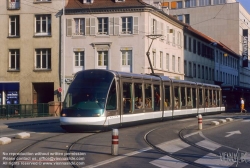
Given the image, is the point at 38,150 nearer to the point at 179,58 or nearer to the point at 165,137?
the point at 165,137

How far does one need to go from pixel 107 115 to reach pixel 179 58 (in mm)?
39275

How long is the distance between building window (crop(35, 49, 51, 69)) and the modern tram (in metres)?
22.7

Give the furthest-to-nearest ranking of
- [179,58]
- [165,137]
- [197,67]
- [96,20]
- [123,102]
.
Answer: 1. [197,67]
2. [179,58]
3. [96,20]
4. [123,102]
5. [165,137]

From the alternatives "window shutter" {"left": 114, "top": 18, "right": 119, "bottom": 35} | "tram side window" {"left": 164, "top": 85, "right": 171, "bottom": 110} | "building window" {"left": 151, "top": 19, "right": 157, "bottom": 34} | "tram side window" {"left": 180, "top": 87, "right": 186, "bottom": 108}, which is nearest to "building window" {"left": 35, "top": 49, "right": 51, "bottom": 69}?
"window shutter" {"left": 114, "top": 18, "right": 119, "bottom": 35}

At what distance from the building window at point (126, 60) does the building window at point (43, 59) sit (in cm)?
770

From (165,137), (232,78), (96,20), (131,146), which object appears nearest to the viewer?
(131,146)

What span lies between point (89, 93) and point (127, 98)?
2.79 meters

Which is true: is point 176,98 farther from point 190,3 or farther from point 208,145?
point 190,3

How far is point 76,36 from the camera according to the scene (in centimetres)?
4919

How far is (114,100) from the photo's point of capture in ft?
68.4

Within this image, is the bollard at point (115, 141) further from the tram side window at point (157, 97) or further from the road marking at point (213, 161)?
the tram side window at point (157, 97)

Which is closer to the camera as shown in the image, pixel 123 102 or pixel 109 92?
pixel 109 92

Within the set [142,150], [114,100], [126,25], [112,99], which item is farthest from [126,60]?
[142,150]

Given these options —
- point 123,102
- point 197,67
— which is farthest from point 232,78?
point 123,102
